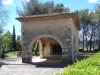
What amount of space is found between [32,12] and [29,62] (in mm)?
15853

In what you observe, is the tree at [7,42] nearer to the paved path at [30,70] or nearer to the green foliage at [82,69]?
the paved path at [30,70]

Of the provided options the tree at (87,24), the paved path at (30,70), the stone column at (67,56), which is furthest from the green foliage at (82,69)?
the tree at (87,24)

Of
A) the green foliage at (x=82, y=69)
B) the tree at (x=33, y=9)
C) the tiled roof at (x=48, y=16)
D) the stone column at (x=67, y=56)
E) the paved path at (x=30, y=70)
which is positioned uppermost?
the tree at (x=33, y=9)

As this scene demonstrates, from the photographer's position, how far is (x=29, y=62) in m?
14.2

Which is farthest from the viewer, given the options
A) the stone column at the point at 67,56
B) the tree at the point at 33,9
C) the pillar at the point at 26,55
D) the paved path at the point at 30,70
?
the tree at the point at 33,9

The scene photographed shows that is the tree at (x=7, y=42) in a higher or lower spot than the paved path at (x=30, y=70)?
higher

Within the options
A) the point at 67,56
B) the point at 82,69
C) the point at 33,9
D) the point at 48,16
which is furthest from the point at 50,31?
the point at 33,9

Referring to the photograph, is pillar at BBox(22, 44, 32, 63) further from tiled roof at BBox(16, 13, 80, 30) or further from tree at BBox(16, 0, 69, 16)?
tree at BBox(16, 0, 69, 16)

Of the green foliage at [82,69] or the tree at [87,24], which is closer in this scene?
the green foliage at [82,69]

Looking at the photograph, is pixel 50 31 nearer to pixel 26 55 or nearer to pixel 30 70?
pixel 26 55

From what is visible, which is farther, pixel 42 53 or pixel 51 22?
pixel 42 53

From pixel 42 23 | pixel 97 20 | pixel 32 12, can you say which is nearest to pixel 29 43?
pixel 42 23

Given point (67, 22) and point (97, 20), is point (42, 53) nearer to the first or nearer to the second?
point (67, 22)

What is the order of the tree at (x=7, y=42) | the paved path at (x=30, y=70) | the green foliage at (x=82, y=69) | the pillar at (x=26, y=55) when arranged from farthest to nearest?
the tree at (x=7, y=42), the pillar at (x=26, y=55), the paved path at (x=30, y=70), the green foliage at (x=82, y=69)
